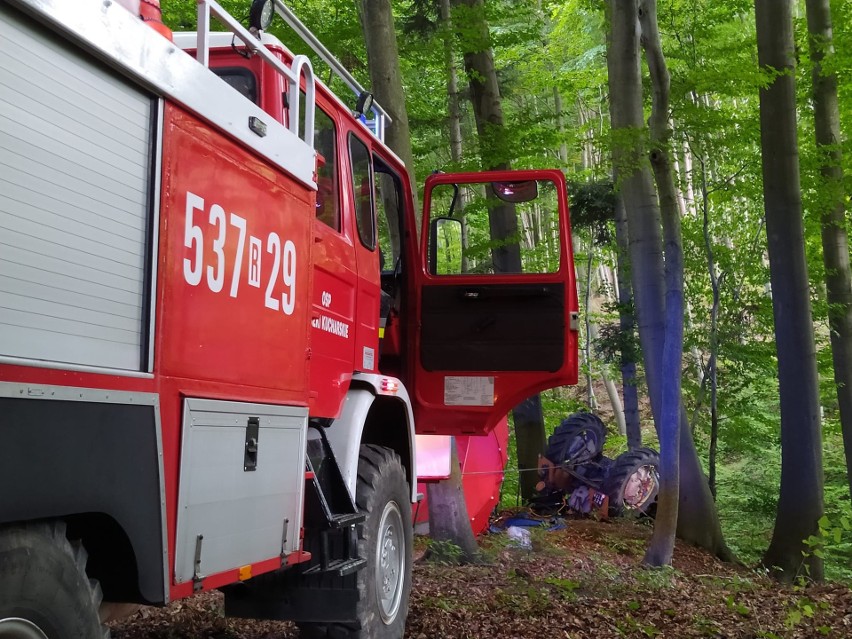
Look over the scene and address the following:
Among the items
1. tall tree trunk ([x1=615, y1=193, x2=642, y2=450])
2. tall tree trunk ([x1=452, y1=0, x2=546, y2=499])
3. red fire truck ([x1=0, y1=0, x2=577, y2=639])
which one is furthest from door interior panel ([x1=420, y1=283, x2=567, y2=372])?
tall tree trunk ([x1=615, y1=193, x2=642, y2=450])

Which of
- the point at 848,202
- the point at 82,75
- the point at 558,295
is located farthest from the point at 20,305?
the point at 848,202

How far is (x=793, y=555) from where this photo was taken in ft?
37.1

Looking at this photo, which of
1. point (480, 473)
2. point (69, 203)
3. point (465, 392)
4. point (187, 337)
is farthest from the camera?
point (480, 473)

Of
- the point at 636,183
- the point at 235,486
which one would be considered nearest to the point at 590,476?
the point at 636,183

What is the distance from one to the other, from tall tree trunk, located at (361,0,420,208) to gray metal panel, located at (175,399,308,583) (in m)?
5.16

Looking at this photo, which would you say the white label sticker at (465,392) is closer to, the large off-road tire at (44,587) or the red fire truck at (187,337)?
the red fire truck at (187,337)

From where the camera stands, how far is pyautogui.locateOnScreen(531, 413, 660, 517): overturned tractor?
45.2 feet

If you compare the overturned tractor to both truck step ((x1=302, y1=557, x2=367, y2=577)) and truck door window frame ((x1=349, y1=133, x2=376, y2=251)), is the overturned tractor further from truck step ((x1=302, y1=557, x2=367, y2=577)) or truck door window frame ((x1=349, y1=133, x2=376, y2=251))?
truck step ((x1=302, y1=557, x2=367, y2=577))

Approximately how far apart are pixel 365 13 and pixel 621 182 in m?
3.41

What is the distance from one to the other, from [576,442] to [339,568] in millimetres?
9978

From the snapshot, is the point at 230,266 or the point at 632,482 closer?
the point at 230,266

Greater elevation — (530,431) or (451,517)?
(530,431)

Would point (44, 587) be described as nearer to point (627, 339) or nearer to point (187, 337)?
point (187, 337)

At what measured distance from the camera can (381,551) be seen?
17.4ft
